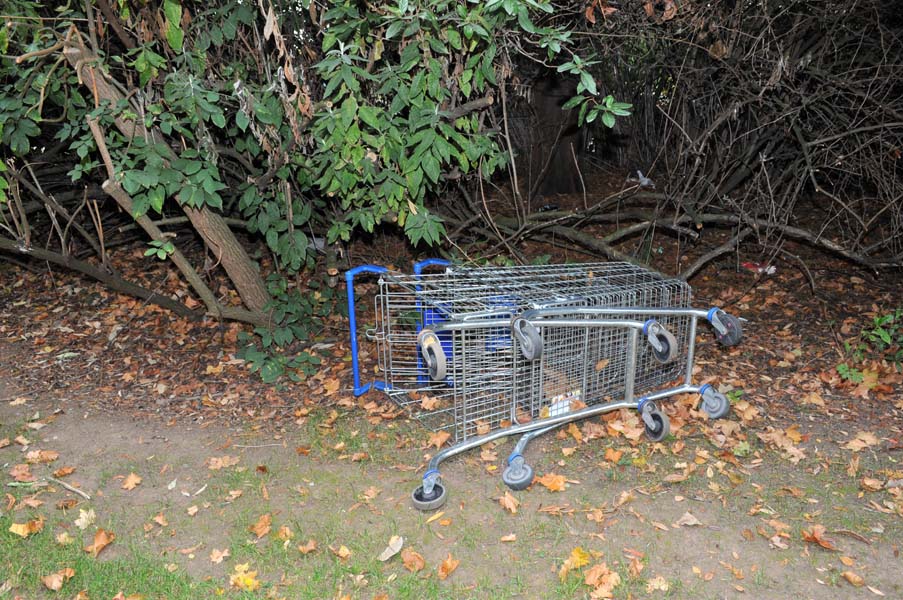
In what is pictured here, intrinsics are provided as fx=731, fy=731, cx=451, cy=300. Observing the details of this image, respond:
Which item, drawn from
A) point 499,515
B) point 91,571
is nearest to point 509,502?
point 499,515

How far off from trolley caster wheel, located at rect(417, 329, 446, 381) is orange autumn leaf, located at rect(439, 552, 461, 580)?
0.92 meters

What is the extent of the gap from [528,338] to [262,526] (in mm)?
1727

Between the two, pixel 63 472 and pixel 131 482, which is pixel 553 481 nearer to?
pixel 131 482

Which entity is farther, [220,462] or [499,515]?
[220,462]

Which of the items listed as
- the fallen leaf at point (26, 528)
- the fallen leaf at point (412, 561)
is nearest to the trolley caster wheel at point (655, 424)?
the fallen leaf at point (412, 561)

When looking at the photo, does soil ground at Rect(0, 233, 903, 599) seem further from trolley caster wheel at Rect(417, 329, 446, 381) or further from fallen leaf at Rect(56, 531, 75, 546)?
trolley caster wheel at Rect(417, 329, 446, 381)

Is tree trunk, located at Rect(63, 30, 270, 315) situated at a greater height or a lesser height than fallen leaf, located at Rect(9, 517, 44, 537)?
greater

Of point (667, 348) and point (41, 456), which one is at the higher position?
point (667, 348)

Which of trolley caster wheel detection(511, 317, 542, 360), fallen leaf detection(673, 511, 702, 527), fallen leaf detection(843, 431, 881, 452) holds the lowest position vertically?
fallen leaf detection(673, 511, 702, 527)

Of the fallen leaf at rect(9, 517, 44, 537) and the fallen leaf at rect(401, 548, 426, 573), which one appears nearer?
the fallen leaf at rect(401, 548, 426, 573)

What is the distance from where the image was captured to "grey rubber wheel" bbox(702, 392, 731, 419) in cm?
→ 455

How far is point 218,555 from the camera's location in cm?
370

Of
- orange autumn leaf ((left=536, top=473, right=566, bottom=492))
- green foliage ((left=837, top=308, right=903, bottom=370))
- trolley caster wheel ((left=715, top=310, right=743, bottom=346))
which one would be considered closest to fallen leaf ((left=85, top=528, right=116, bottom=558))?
orange autumn leaf ((left=536, top=473, right=566, bottom=492))

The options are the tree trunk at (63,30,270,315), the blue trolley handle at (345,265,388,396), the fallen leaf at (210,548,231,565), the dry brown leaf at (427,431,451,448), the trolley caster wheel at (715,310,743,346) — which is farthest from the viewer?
the blue trolley handle at (345,265,388,396)
